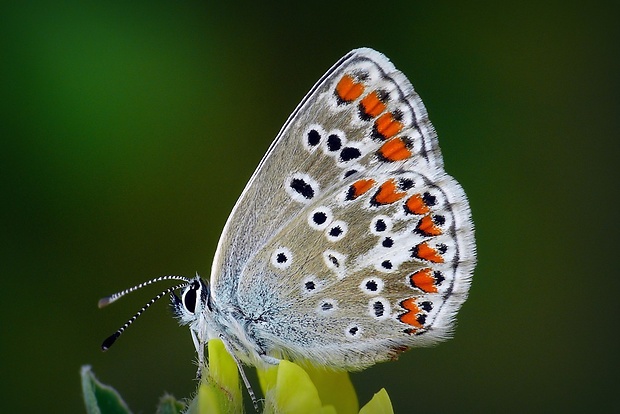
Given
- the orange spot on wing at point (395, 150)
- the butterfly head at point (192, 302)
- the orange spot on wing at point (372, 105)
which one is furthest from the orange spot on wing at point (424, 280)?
the butterfly head at point (192, 302)

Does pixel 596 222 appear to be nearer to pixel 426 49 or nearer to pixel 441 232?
pixel 426 49

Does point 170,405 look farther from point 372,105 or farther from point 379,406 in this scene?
point 372,105

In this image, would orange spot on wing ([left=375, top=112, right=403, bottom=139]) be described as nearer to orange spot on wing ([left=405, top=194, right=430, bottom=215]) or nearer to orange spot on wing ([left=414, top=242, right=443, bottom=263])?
orange spot on wing ([left=405, top=194, right=430, bottom=215])

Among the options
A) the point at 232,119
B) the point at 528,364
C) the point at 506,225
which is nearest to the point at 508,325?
the point at 528,364

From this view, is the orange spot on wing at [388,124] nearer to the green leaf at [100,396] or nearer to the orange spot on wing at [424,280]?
the orange spot on wing at [424,280]

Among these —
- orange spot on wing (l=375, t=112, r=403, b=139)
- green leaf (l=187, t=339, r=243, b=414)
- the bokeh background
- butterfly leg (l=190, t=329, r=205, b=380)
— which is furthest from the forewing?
the bokeh background

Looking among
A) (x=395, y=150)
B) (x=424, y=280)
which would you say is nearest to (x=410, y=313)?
(x=424, y=280)

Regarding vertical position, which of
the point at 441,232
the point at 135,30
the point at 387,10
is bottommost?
the point at 441,232
